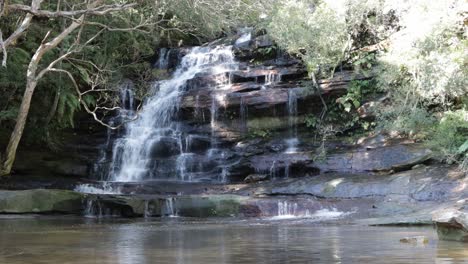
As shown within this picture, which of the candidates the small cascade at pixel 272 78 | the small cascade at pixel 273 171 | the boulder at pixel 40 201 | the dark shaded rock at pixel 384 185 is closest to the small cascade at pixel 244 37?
the small cascade at pixel 272 78

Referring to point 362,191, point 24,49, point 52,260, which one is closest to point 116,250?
point 52,260

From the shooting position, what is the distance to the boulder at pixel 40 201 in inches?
578

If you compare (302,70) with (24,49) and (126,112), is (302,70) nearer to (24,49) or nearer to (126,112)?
(126,112)

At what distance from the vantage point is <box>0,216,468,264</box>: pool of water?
6.52 meters

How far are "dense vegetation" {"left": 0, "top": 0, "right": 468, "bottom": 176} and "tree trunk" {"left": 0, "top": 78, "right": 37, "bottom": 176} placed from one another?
98cm

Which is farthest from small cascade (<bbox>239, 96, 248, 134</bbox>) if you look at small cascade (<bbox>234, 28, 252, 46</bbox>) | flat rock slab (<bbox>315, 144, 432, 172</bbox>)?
small cascade (<bbox>234, 28, 252, 46</bbox>)

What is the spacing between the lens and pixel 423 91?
1716 centimetres

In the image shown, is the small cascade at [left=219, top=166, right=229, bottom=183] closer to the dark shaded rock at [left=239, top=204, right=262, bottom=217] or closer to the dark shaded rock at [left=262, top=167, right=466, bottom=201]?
the dark shaded rock at [left=262, top=167, right=466, bottom=201]

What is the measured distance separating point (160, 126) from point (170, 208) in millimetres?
7502

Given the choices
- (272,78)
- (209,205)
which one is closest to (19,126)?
(209,205)

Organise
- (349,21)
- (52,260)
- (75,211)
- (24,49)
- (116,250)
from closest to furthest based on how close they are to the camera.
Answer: (52,260) < (116,250) < (75,211) < (24,49) < (349,21)

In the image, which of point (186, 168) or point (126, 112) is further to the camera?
point (126, 112)

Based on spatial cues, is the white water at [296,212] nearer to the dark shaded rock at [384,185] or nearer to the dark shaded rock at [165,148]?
the dark shaded rock at [384,185]

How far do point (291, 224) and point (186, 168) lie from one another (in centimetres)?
887
